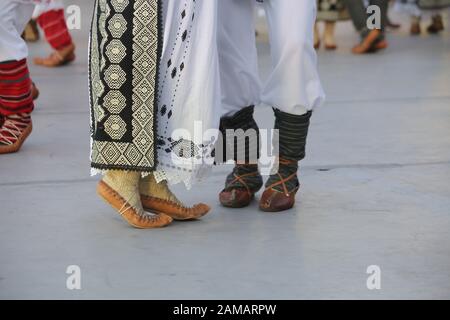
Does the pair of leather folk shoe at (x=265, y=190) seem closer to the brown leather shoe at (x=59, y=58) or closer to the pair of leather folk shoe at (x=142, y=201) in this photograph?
the pair of leather folk shoe at (x=142, y=201)

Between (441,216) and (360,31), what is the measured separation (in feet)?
15.3

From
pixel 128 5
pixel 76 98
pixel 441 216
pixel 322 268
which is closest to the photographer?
pixel 322 268

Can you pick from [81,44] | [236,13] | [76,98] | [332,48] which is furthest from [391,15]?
[236,13]

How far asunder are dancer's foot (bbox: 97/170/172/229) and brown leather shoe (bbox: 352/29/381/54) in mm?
4642

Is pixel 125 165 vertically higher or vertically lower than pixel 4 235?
higher

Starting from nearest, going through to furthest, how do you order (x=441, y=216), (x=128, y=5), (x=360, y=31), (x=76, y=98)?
(x=128, y=5) → (x=441, y=216) → (x=76, y=98) → (x=360, y=31)

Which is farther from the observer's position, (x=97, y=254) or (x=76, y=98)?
(x=76, y=98)

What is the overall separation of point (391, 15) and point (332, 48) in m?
2.76

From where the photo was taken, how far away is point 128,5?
10.6 ft

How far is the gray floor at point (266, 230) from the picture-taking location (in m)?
2.88

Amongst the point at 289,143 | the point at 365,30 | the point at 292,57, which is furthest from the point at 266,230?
the point at 365,30

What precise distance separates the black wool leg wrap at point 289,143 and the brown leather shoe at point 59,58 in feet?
12.6

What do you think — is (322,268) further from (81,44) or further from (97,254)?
(81,44)

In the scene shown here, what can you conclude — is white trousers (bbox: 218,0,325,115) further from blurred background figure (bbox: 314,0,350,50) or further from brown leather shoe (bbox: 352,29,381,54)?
blurred background figure (bbox: 314,0,350,50)
